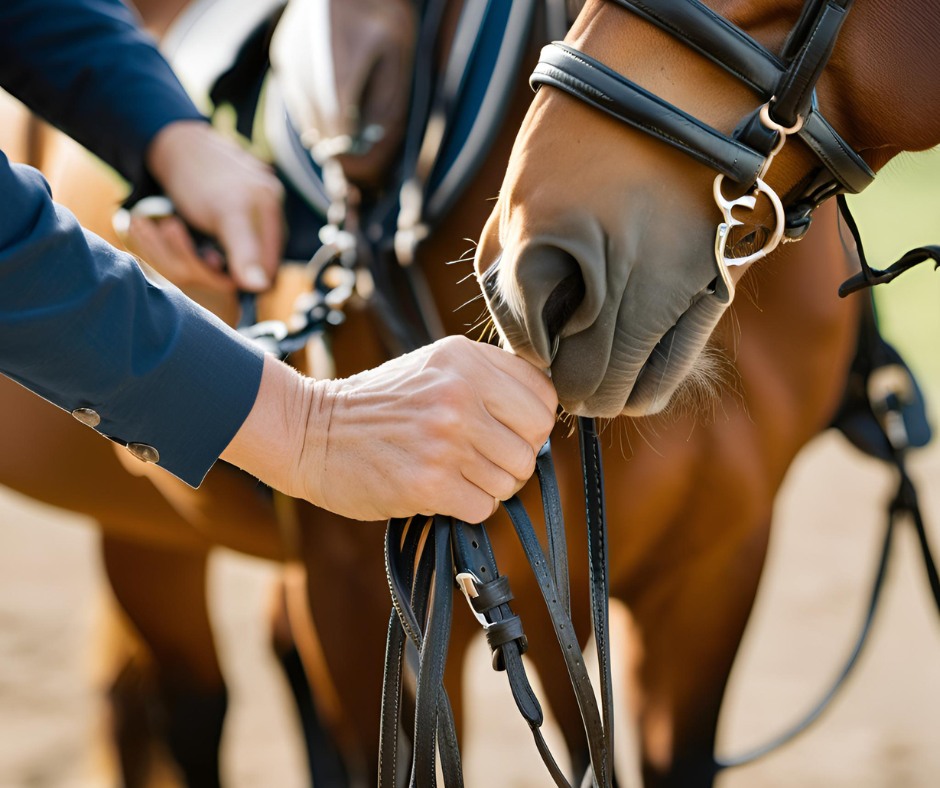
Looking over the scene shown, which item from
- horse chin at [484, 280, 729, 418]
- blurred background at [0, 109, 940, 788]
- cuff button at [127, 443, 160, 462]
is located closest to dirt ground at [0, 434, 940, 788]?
blurred background at [0, 109, 940, 788]

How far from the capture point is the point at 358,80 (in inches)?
47.4

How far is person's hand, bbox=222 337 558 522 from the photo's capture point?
731 millimetres

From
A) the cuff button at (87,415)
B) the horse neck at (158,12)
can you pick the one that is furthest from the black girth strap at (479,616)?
the horse neck at (158,12)

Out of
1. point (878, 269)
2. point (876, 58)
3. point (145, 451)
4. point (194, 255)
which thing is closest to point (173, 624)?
point (194, 255)

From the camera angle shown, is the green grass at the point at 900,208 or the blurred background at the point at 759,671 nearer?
the green grass at the point at 900,208

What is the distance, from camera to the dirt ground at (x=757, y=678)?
6.78 ft

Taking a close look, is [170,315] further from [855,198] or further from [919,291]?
[919,291]

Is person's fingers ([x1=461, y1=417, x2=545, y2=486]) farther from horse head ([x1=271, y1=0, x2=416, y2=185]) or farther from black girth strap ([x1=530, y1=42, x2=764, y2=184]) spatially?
horse head ([x1=271, y1=0, x2=416, y2=185])

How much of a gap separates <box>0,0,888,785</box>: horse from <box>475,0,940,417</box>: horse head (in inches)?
15.3

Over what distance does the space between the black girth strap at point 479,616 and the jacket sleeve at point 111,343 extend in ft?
0.57

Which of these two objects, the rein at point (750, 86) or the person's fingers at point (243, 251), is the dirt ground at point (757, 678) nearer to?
the person's fingers at point (243, 251)

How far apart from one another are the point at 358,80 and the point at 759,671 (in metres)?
1.90

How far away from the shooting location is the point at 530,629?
1269mm

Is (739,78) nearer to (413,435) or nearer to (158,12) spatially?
(413,435)
